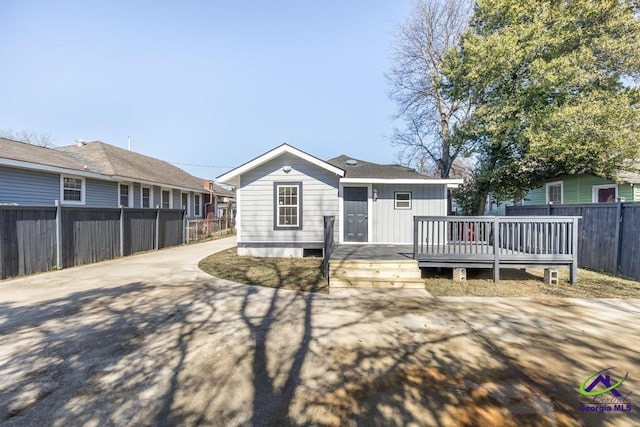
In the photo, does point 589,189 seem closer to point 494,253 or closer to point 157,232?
point 494,253

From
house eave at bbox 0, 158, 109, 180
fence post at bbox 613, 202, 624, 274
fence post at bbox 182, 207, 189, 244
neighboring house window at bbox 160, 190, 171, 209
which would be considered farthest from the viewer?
neighboring house window at bbox 160, 190, 171, 209

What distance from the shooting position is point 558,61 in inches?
387

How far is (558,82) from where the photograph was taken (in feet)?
32.9

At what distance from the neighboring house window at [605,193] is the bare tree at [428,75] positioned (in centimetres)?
597

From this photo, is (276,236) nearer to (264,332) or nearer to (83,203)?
(264,332)

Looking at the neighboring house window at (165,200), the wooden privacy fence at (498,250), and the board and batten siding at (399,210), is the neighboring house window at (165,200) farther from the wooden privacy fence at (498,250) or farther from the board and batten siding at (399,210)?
the wooden privacy fence at (498,250)

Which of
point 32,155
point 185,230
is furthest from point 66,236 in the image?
point 185,230

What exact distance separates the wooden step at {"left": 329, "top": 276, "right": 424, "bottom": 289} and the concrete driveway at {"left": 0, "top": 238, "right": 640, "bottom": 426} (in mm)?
696

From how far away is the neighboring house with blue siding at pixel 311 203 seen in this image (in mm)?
9539

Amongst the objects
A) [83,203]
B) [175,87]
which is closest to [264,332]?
[83,203]

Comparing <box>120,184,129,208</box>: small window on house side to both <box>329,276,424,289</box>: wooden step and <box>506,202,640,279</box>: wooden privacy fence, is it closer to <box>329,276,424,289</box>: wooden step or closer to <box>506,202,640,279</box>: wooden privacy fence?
<box>329,276,424,289</box>: wooden step

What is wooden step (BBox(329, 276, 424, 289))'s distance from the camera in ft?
19.9

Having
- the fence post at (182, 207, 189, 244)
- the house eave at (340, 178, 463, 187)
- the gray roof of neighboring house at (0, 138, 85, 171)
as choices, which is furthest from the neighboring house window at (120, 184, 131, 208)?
the house eave at (340, 178, 463, 187)

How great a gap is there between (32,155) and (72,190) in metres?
1.62
